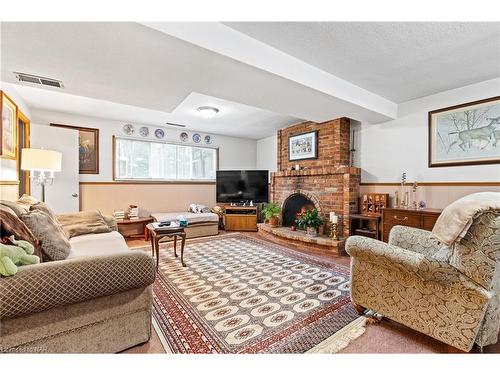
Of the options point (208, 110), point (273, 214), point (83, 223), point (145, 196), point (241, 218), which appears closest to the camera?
point (83, 223)

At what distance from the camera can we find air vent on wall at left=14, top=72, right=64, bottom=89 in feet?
7.00

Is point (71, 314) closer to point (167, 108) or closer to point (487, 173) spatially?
point (167, 108)

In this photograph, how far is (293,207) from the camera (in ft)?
15.4

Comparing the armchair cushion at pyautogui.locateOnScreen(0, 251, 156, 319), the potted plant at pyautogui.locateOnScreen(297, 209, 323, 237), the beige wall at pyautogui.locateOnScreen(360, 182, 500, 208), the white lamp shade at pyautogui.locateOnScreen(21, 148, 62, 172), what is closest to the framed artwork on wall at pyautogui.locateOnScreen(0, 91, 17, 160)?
the white lamp shade at pyautogui.locateOnScreen(21, 148, 62, 172)

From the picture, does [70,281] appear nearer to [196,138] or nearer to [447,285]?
[447,285]

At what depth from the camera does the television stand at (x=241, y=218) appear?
5.13 metres

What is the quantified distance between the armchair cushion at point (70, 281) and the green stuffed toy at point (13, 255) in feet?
0.15

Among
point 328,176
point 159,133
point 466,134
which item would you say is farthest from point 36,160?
point 466,134

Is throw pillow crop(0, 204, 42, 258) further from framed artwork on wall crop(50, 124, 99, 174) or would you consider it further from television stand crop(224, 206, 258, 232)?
television stand crop(224, 206, 258, 232)

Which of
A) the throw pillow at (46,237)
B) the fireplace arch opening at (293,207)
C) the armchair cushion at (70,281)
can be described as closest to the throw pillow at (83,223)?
the throw pillow at (46,237)

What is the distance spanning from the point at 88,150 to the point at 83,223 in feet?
7.02

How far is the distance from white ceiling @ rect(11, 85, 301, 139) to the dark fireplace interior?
61.6 inches
